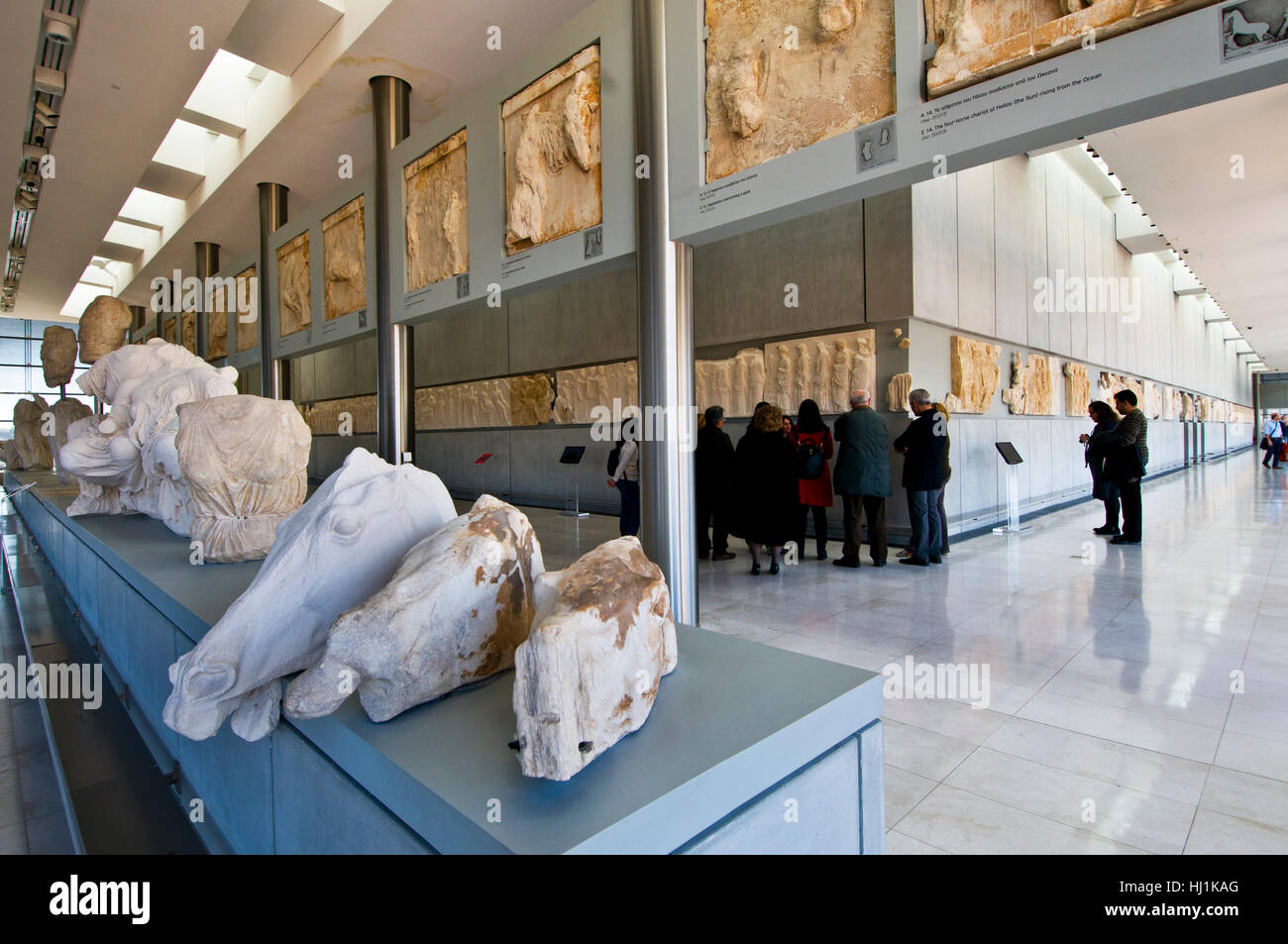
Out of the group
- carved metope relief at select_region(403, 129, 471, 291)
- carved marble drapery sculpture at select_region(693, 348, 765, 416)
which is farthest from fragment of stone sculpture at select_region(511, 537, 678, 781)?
carved marble drapery sculpture at select_region(693, 348, 765, 416)

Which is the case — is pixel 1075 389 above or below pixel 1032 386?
above

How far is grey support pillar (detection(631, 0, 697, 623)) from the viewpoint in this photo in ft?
14.5

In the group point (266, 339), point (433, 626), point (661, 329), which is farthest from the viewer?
point (266, 339)

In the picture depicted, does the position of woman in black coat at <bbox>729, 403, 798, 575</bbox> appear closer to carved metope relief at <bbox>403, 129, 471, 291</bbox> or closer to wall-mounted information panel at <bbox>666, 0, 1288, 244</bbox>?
wall-mounted information panel at <bbox>666, 0, 1288, 244</bbox>

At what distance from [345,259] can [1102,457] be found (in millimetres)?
10521

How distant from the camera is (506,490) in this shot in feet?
45.8

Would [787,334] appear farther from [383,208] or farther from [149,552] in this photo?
[149,552]

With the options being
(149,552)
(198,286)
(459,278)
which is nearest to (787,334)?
(459,278)

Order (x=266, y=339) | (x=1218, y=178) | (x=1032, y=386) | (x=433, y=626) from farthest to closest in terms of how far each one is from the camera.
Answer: (x=1032, y=386)
(x=266, y=339)
(x=1218, y=178)
(x=433, y=626)

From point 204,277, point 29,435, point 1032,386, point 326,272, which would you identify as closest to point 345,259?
point 326,272

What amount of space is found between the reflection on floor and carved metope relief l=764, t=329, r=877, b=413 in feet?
7.83

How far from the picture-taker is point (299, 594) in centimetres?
159

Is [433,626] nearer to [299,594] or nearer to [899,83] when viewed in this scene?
[299,594]

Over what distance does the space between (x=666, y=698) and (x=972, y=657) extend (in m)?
3.59
